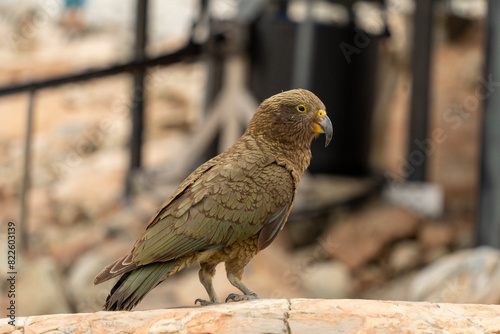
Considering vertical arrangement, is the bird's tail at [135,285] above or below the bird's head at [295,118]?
below

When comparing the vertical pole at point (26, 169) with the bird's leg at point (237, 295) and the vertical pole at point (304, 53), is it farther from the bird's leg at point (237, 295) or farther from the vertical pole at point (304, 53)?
the bird's leg at point (237, 295)

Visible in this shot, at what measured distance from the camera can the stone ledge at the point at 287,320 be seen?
3.23 m

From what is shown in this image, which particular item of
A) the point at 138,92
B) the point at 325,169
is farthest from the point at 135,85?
the point at 325,169

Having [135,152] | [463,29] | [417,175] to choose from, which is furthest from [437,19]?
[135,152]

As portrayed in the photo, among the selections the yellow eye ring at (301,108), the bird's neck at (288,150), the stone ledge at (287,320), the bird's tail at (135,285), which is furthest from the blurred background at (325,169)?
the bird's tail at (135,285)

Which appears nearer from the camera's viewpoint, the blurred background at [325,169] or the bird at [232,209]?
the bird at [232,209]

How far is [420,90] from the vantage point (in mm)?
9547

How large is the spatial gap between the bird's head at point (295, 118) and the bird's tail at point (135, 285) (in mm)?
1059

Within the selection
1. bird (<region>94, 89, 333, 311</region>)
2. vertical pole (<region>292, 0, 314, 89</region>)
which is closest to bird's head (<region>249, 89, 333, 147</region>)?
bird (<region>94, 89, 333, 311</region>)

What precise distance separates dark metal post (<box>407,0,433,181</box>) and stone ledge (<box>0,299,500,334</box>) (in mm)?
6094

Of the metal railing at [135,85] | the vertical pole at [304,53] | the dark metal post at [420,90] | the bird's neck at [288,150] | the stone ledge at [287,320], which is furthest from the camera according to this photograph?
the dark metal post at [420,90]

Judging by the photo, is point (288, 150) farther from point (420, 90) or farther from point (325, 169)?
point (420, 90)

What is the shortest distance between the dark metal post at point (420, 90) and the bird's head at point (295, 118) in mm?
5958

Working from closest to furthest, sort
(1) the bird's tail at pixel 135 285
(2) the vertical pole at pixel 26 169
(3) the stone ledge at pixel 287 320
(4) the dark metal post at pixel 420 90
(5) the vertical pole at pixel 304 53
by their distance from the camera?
(3) the stone ledge at pixel 287 320, (1) the bird's tail at pixel 135 285, (2) the vertical pole at pixel 26 169, (5) the vertical pole at pixel 304 53, (4) the dark metal post at pixel 420 90
